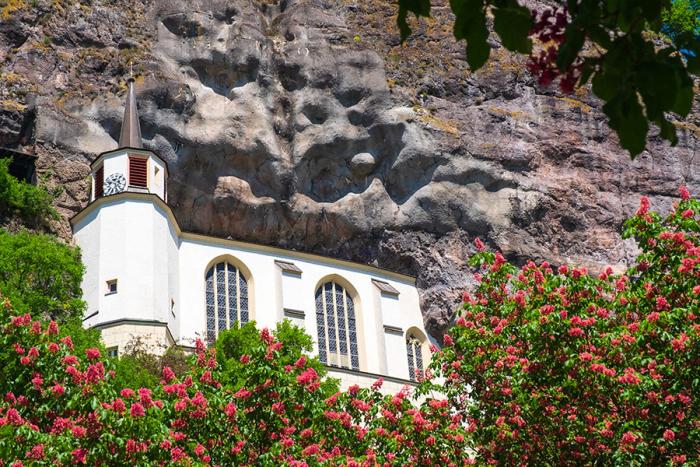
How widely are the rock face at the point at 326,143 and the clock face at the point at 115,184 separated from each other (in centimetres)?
172

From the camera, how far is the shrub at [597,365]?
1602cm

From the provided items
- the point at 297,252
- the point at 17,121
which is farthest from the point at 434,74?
the point at 17,121

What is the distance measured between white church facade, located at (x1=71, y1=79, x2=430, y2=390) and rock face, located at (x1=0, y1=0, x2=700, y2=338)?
Answer: 4.39 ft

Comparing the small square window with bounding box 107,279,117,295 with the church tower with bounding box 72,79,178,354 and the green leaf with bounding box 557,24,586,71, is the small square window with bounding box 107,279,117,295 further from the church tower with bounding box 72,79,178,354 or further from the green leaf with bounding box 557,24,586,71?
the green leaf with bounding box 557,24,586,71

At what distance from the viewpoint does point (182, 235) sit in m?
43.3

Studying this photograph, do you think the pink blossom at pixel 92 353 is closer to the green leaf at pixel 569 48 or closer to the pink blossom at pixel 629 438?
the pink blossom at pixel 629 438

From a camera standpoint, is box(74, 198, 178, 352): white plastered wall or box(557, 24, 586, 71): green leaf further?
box(74, 198, 178, 352): white plastered wall

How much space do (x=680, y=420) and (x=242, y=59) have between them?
33.8 m

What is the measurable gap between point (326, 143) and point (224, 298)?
7.46 metres

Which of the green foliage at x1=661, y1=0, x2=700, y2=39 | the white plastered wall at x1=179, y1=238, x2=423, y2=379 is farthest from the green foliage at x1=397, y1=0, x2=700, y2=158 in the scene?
the green foliage at x1=661, y1=0, x2=700, y2=39

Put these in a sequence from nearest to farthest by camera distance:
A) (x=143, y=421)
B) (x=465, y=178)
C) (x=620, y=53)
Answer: (x=620, y=53)
(x=143, y=421)
(x=465, y=178)

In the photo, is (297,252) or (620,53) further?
(297,252)

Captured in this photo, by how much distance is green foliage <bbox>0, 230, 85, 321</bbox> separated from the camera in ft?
119

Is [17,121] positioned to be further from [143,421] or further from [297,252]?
[143,421]
